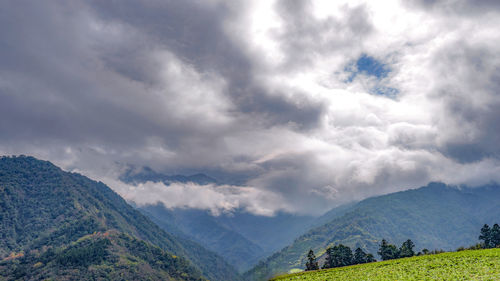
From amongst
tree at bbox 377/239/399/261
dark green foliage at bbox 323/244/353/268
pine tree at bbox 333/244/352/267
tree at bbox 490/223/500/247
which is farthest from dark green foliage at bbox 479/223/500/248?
dark green foliage at bbox 323/244/353/268

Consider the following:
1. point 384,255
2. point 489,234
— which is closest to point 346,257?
point 384,255

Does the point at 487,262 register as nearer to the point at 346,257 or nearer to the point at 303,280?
the point at 303,280

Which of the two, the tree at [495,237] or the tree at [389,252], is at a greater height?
the tree at [495,237]

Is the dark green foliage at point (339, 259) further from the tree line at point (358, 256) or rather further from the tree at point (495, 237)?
the tree at point (495, 237)

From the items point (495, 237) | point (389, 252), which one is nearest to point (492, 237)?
point (495, 237)

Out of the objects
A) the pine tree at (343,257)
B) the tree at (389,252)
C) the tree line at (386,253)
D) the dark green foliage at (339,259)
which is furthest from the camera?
the pine tree at (343,257)

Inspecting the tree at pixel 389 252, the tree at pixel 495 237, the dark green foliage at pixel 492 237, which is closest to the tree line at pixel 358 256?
the tree at pixel 389 252

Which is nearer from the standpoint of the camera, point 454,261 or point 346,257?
point 454,261

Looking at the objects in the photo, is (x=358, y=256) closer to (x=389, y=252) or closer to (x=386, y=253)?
(x=386, y=253)

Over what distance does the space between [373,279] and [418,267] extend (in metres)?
13.6

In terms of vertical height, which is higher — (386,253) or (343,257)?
(386,253)

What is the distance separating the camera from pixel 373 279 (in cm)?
6153

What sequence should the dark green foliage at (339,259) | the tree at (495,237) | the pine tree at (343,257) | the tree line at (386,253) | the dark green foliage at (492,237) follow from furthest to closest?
the pine tree at (343,257), the dark green foliage at (339,259), the tree line at (386,253), the dark green foliage at (492,237), the tree at (495,237)

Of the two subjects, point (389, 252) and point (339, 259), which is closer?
point (389, 252)
